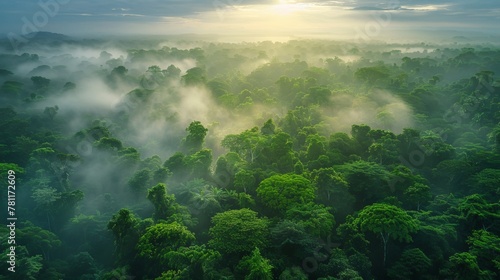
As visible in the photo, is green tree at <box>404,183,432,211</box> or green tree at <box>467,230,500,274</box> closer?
green tree at <box>467,230,500,274</box>

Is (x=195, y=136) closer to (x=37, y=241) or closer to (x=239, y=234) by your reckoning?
(x=37, y=241)

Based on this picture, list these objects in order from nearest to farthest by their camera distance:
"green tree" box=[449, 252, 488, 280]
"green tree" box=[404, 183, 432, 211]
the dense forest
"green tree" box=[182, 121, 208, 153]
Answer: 1. "green tree" box=[449, 252, 488, 280]
2. the dense forest
3. "green tree" box=[404, 183, 432, 211]
4. "green tree" box=[182, 121, 208, 153]

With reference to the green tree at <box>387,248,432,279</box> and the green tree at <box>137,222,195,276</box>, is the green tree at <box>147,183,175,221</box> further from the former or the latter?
the green tree at <box>387,248,432,279</box>

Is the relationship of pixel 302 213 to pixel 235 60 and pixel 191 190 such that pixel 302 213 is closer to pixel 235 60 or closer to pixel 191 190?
pixel 191 190

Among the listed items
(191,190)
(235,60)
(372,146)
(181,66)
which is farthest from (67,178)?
(181,66)

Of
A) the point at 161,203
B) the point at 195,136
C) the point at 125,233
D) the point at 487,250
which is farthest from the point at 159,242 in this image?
the point at 487,250

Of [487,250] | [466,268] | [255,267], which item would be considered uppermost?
[255,267]

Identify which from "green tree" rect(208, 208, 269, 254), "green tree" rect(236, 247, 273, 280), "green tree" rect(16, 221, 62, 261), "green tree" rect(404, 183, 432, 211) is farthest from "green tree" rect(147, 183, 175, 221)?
"green tree" rect(404, 183, 432, 211)
